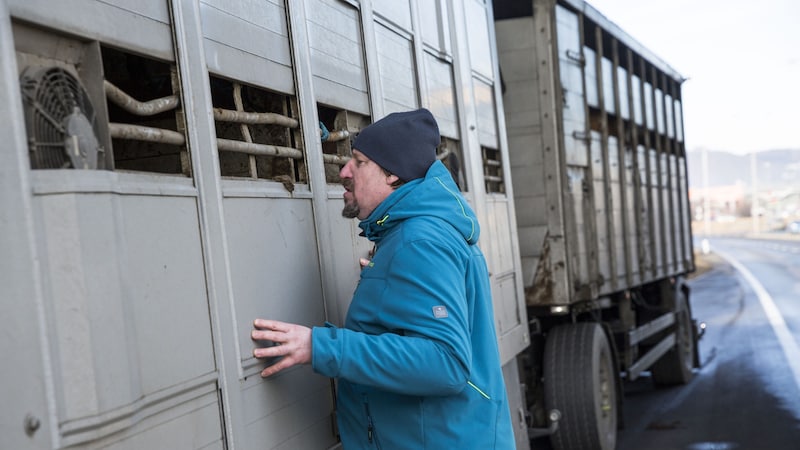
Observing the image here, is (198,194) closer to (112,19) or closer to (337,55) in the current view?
(112,19)

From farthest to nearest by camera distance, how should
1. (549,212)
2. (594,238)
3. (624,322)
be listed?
(624,322) < (594,238) < (549,212)

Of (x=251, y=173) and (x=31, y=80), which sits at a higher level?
(x=31, y=80)

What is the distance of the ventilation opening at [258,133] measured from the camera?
2.78m

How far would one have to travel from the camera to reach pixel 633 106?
10.2 m

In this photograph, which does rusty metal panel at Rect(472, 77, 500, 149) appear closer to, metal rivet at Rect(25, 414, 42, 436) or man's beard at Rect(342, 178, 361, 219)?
man's beard at Rect(342, 178, 361, 219)

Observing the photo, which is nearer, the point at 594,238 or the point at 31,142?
the point at 31,142

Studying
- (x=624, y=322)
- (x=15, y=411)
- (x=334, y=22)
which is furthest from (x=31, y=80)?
(x=624, y=322)

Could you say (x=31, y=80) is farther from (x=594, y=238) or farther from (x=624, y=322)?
(x=624, y=322)

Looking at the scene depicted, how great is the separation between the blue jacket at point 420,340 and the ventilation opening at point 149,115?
0.58m

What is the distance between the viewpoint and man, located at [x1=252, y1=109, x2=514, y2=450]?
2441 millimetres

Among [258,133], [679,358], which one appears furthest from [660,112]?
[258,133]

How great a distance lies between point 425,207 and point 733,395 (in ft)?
28.9

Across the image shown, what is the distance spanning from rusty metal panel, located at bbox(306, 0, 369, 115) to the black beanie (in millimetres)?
576

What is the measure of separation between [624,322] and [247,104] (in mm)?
6916
